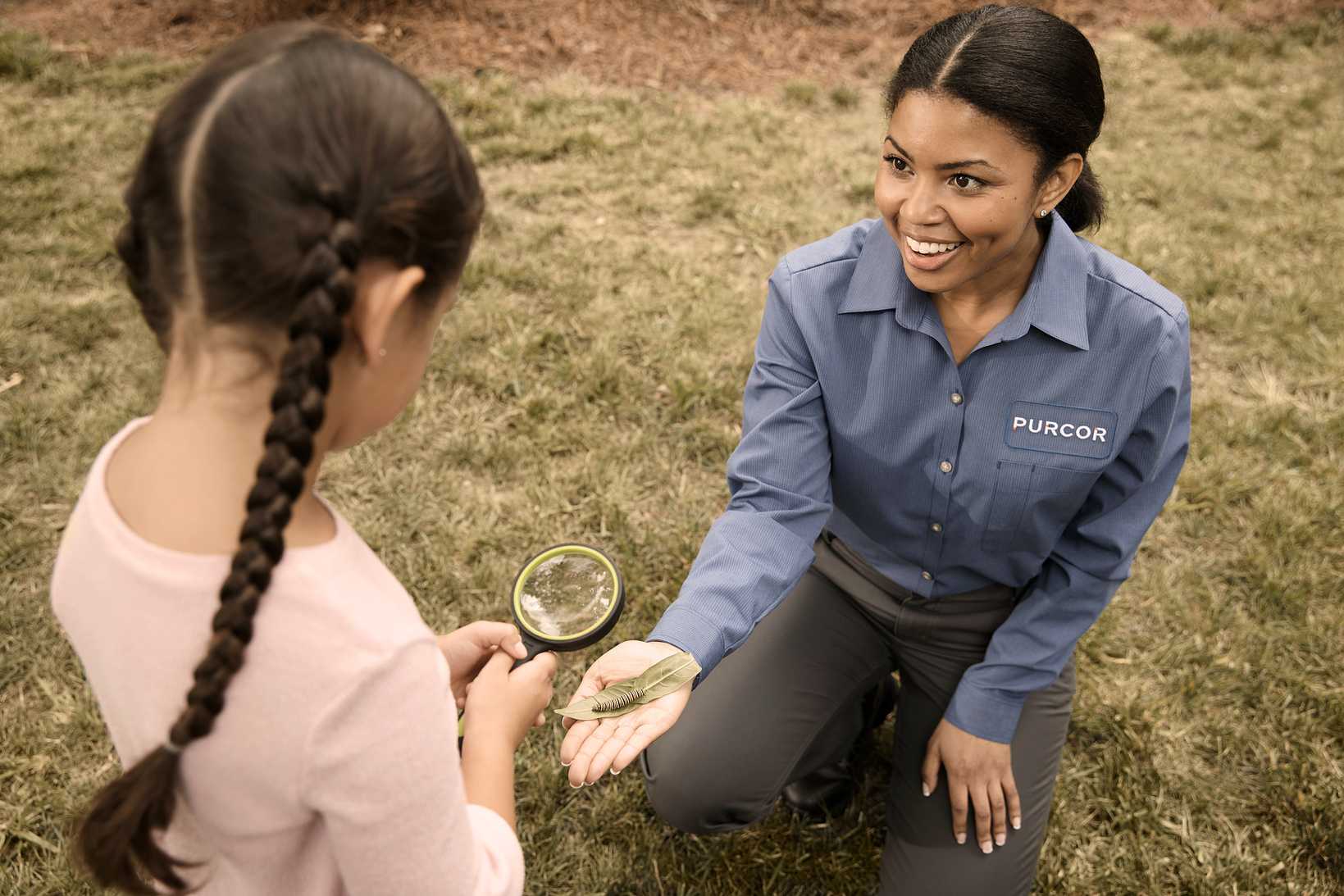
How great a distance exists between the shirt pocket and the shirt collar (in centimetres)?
30

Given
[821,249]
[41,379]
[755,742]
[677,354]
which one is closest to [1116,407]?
[821,249]

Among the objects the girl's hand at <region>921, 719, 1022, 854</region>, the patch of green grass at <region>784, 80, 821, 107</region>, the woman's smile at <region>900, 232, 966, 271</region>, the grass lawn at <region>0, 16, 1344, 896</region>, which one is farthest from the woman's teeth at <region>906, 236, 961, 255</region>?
the patch of green grass at <region>784, 80, 821, 107</region>

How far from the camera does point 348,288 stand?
105cm

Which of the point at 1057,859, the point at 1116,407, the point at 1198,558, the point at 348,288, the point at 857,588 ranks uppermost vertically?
the point at 348,288

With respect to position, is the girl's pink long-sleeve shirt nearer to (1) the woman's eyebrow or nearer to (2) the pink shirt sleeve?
(2) the pink shirt sleeve

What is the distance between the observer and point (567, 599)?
212 cm

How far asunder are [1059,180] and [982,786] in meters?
1.37

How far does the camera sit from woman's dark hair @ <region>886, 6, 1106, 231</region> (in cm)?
189

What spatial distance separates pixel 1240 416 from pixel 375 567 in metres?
3.68

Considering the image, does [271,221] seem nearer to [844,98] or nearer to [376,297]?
[376,297]

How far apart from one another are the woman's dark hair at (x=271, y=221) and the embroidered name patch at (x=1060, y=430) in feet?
4.84

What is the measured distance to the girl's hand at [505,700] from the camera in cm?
166

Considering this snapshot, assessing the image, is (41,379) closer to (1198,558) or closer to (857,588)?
(857,588)

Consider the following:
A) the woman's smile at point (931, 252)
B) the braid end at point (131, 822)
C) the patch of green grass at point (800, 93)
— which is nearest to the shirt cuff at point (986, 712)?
the woman's smile at point (931, 252)
